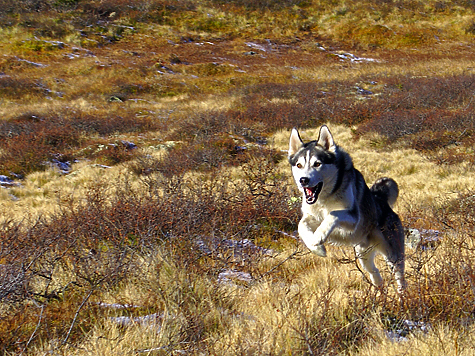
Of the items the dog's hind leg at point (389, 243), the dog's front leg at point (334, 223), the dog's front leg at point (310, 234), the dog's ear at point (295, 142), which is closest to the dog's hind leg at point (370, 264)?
the dog's hind leg at point (389, 243)

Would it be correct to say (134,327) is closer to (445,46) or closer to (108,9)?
(445,46)

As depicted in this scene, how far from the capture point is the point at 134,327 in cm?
283

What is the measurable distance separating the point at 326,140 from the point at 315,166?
0.45 m

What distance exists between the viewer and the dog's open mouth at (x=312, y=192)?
3617mm

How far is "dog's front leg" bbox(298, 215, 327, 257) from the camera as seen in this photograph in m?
3.33

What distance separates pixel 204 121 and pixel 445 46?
31377 mm

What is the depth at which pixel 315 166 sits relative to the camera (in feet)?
12.0

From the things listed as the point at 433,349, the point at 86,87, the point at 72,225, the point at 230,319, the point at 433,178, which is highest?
the point at 433,349

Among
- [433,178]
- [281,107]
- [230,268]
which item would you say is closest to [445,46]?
[281,107]

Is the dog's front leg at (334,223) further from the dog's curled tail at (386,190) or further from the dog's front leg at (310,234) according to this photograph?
the dog's curled tail at (386,190)

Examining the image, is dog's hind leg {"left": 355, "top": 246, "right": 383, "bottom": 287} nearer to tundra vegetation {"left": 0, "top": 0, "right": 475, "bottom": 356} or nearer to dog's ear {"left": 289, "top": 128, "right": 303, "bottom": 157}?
tundra vegetation {"left": 0, "top": 0, "right": 475, "bottom": 356}

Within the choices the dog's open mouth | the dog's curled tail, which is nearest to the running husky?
the dog's open mouth

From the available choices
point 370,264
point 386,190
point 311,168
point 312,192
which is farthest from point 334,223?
point 386,190

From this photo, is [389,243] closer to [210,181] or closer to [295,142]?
[295,142]
